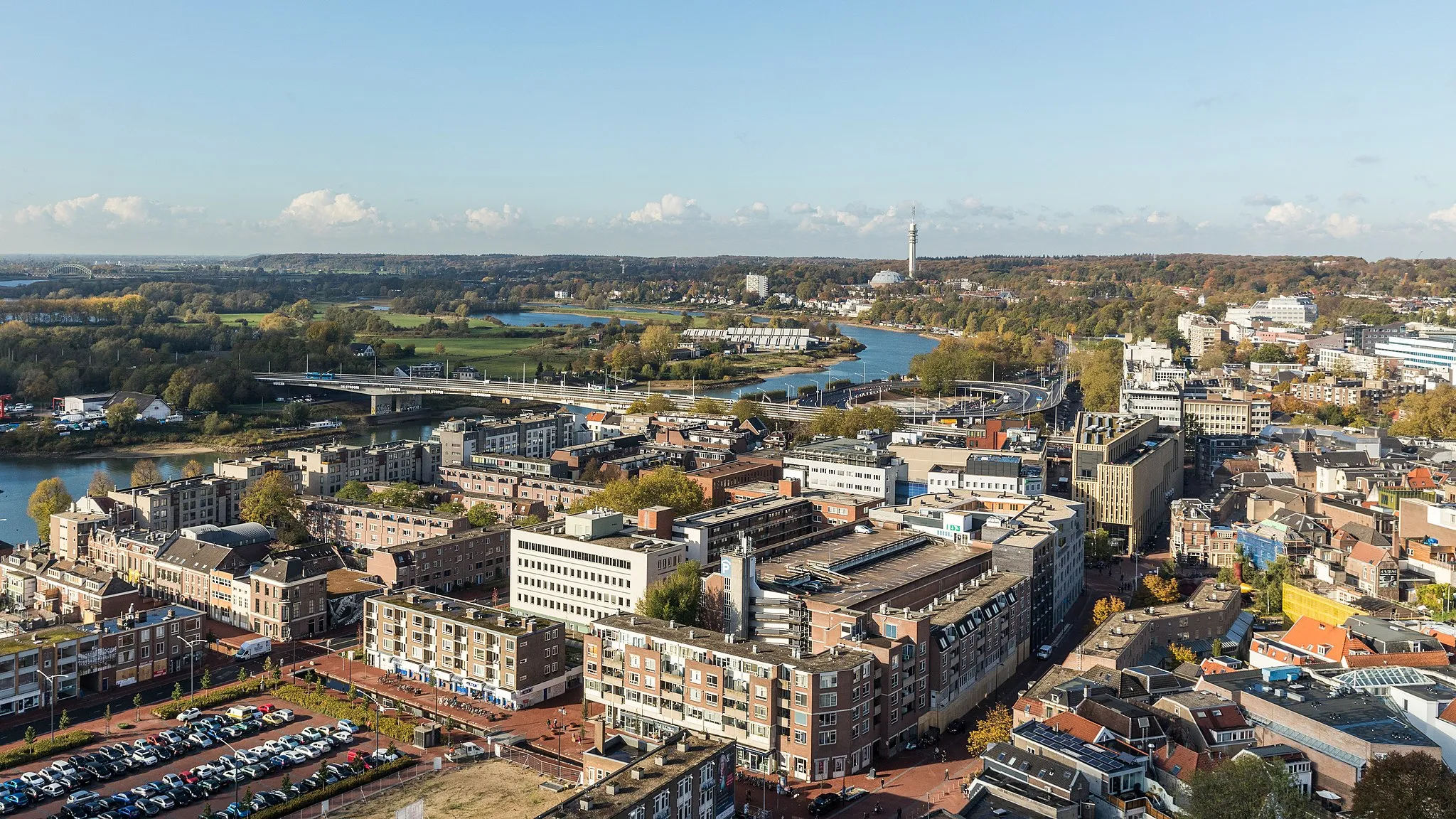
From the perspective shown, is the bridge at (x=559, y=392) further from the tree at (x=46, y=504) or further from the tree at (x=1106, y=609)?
the tree at (x=1106, y=609)

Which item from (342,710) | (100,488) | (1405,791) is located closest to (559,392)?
(100,488)

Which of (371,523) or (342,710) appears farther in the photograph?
(371,523)

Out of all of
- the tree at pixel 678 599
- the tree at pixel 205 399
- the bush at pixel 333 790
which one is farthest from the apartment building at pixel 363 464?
the tree at pixel 205 399

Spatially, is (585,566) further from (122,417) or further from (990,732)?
(122,417)

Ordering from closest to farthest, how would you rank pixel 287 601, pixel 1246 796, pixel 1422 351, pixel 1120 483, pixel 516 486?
1. pixel 1246 796
2. pixel 287 601
3. pixel 1120 483
4. pixel 516 486
5. pixel 1422 351

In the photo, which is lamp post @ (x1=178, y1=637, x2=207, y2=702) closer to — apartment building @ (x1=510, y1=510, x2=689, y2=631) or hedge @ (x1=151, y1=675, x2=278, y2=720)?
hedge @ (x1=151, y1=675, x2=278, y2=720)

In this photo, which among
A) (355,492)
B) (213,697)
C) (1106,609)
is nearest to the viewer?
(213,697)

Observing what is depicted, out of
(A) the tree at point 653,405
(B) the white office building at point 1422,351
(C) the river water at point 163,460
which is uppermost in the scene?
(B) the white office building at point 1422,351
